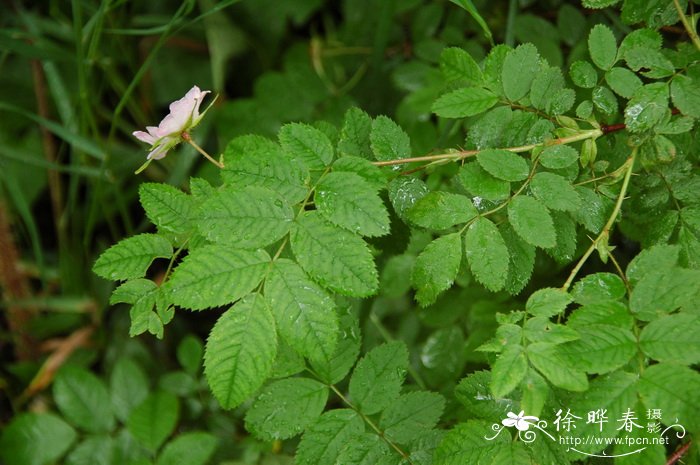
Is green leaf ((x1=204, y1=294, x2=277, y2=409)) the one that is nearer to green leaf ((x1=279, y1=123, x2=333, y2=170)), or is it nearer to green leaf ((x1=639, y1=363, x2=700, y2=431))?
green leaf ((x1=279, y1=123, x2=333, y2=170))

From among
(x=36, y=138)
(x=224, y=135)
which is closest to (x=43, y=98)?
(x=36, y=138)

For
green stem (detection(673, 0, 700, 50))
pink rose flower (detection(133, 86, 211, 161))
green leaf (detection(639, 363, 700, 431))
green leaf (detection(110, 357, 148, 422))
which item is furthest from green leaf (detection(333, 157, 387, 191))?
green leaf (detection(110, 357, 148, 422))

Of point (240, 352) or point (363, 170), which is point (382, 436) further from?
point (363, 170)

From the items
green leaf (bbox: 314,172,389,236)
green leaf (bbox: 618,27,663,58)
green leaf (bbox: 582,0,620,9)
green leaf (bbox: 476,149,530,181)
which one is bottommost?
green leaf (bbox: 476,149,530,181)

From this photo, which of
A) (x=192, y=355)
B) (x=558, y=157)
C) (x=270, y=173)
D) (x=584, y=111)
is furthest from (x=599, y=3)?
(x=192, y=355)

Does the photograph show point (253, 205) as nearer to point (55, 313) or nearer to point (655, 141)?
point (655, 141)

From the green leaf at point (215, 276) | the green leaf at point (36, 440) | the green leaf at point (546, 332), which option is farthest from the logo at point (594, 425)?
the green leaf at point (36, 440)
